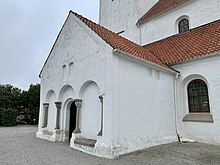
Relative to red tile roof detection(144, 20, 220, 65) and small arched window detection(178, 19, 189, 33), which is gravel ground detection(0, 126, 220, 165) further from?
small arched window detection(178, 19, 189, 33)

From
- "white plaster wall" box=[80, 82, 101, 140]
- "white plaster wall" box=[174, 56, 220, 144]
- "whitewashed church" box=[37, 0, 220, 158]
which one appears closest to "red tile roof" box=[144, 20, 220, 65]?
"whitewashed church" box=[37, 0, 220, 158]

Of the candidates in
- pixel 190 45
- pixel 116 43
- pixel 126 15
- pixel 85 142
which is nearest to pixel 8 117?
pixel 126 15

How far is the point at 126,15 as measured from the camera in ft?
59.5

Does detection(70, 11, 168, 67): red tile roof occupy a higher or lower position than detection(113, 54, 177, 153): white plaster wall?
higher

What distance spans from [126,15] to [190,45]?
863 cm

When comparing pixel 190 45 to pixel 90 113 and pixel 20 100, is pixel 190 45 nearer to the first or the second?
pixel 90 113

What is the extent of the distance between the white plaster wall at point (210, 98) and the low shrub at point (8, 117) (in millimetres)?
20869

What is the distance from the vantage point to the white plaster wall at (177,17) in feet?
41.8

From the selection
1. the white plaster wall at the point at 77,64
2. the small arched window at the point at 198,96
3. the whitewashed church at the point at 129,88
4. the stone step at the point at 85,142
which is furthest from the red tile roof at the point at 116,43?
the stone step at the point at 85,142

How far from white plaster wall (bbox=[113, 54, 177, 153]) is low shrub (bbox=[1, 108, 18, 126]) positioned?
20430mm

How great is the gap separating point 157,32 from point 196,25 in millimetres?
3098

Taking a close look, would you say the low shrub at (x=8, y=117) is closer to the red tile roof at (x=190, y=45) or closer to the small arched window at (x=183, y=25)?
the red tile roof at (x=190, y=45)

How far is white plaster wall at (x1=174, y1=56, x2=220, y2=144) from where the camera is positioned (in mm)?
9086

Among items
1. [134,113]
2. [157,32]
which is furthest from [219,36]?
[134,113]
